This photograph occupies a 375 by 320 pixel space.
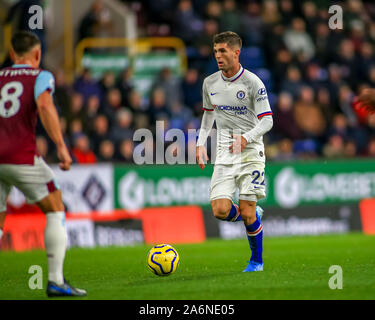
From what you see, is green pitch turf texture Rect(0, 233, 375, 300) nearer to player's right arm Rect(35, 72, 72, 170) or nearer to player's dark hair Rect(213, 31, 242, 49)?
player's right arm Rect(35, 72, 72, 170)

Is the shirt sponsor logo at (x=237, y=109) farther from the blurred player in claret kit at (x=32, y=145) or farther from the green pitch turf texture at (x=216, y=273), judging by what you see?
the blurred player in claret kit at (x=32, y=145)

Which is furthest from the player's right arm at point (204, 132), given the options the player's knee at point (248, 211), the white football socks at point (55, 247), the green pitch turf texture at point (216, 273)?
the white football socks at point (55, 247)

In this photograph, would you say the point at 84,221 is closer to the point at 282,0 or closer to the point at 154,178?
the point at 154,178

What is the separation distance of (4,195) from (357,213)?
36.7 ft

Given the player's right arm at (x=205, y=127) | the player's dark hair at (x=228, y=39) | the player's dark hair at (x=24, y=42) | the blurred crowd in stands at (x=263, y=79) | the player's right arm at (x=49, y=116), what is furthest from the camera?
the blurred crowd in stands at (x=263, y=79)

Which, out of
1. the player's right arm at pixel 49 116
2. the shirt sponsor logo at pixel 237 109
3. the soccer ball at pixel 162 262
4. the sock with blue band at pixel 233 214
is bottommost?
the soccer ball at pixel 162 262

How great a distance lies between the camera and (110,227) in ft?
51.3

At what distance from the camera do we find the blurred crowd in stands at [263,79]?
17062mm

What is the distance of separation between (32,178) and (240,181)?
296 centimetres

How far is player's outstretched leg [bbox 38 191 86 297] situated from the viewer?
7293mm

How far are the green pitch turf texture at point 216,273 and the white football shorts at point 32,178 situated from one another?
1.00m

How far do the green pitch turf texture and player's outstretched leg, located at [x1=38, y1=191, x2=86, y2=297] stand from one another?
0.29 metres

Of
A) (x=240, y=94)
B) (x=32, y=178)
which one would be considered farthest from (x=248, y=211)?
(x=32, y=178)

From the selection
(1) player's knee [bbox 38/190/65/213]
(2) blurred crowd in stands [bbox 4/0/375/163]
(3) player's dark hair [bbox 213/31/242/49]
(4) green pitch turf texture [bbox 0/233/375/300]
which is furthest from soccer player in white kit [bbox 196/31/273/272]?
(2) blurred crowd in stands [bbox 4/0/375/163]
